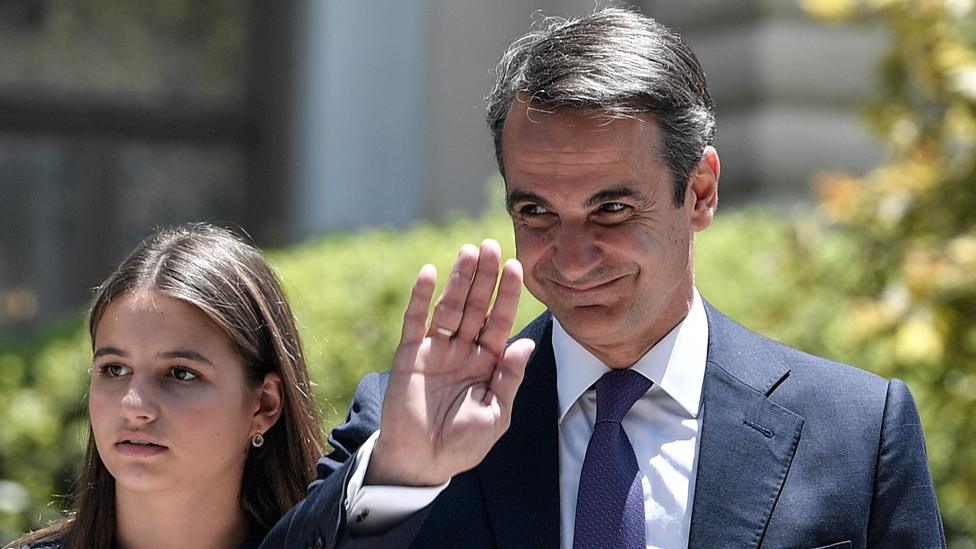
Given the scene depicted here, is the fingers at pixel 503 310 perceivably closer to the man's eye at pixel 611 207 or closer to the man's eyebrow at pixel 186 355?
the man's eye at pixel 611 207

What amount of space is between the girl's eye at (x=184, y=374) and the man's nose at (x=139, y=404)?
0.08m

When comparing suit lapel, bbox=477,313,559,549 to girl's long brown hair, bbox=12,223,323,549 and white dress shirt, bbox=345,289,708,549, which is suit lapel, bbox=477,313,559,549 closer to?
white dress shirt, bbox=345,289,708,549

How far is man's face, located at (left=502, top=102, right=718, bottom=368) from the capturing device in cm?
241

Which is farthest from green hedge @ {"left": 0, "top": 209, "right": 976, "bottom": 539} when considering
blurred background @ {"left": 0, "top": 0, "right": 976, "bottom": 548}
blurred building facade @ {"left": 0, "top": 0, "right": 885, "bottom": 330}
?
blurred building facade @ {"left": 0, "top": 0, "right": 885, "bottom": 330}

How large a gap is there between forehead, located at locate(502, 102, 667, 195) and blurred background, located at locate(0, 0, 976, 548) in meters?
2.99

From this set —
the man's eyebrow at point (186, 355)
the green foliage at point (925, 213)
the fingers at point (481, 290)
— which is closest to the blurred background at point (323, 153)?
the green foliage at point (925, 213)

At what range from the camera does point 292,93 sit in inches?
336

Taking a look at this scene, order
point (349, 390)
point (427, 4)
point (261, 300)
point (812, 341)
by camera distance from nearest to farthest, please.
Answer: point (261, 300)
point (812, 341)
point (349, 390)
point (427, 4)

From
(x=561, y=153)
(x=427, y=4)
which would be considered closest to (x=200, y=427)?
(x=561, y=153)

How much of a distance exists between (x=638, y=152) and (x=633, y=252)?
0.17m

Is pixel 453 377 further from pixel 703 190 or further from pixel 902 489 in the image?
pixel 902 489

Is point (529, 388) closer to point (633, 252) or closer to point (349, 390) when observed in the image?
point (633, 252)

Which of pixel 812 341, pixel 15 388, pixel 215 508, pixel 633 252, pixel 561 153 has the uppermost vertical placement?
pixel 561 153

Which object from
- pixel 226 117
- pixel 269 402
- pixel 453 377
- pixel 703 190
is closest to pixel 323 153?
pixel 226 117
